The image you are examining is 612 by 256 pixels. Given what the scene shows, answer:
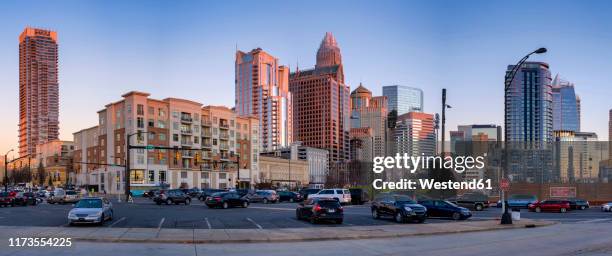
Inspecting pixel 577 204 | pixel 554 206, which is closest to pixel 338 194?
pixel 554 206

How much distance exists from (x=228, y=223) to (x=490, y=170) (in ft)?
182

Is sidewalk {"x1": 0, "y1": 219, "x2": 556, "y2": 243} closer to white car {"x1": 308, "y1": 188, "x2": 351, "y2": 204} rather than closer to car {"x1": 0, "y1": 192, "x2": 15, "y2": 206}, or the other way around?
white car {"x1": 308, "y1": 188, "x2": 351, "y2": 204}

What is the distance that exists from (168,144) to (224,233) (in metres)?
102

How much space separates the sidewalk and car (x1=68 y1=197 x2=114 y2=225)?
2.54ft

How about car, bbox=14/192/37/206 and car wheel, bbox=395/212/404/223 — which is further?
car, bbox=14/192/37/206

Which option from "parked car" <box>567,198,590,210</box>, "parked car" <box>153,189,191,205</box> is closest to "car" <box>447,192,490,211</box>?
"parked car" <box>567,198,590,210</box>

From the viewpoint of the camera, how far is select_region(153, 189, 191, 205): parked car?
5597 cm

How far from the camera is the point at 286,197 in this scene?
66.9 m

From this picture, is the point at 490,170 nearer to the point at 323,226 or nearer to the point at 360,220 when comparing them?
the point at 360,220

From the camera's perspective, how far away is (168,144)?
404 feet

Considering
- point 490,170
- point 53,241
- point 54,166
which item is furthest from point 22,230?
point 54,166

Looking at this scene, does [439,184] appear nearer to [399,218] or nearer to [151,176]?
[399,218]

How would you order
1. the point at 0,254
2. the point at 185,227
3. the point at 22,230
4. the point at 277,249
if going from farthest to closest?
the point at 185,227 → the point at 22,230 → the point at 277,249 → the point at 0,254

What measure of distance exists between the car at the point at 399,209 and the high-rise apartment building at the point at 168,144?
75.4m
